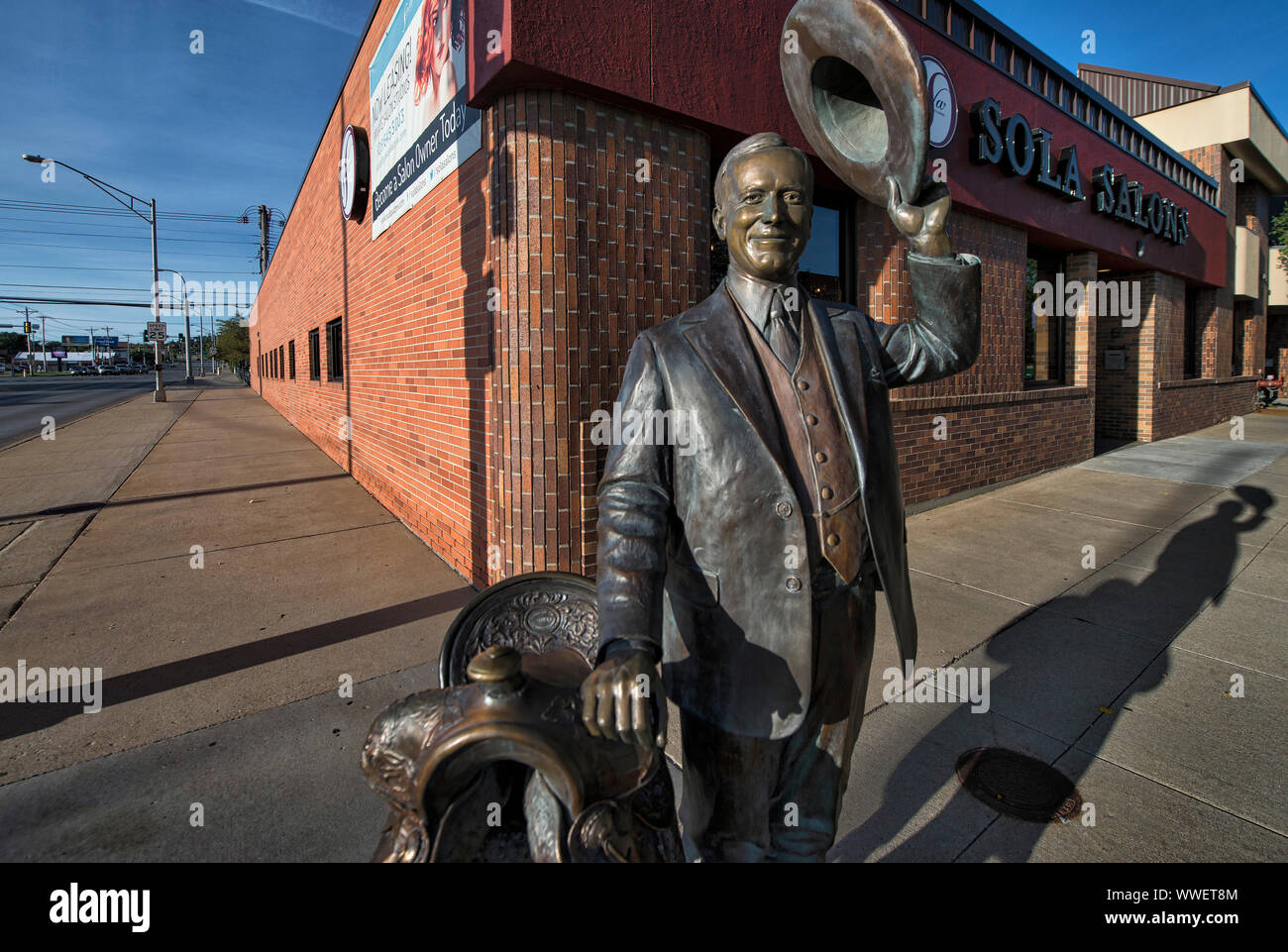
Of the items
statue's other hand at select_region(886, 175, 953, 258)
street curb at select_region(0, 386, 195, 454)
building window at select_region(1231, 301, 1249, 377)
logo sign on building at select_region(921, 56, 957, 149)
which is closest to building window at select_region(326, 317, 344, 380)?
street curb at select_region(0, 386, 195, 454)

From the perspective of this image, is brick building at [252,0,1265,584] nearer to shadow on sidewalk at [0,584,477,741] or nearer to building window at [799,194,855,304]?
building window at [799,194,855,304]

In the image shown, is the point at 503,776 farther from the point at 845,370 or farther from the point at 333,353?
the point at 333,353

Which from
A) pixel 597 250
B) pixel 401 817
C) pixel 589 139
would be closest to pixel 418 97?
pixel 589 139

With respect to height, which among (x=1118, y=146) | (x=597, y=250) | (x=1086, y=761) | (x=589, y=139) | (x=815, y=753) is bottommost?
(x=1086, y=761)

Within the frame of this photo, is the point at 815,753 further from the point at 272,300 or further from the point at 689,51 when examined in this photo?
the point at 272,300

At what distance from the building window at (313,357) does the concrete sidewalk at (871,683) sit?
260 inches

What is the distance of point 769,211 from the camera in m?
1.52

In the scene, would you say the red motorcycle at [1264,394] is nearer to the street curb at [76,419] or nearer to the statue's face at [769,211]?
the statue's face at [769,211]

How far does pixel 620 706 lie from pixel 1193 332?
18.5 metres

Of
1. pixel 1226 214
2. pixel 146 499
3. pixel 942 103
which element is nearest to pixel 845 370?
pixel 942 103

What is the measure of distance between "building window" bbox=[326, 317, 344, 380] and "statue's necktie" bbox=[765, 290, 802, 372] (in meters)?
11.0

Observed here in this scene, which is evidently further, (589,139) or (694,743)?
(589,139)

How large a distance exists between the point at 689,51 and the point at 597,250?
1600mm

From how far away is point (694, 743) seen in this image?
1.63 metres
